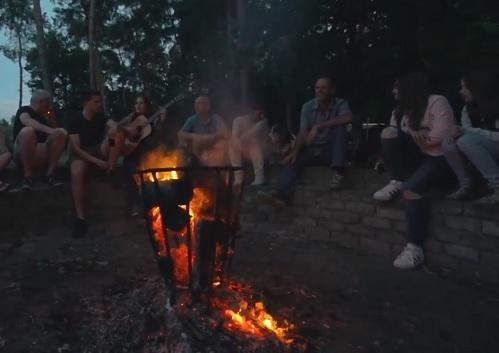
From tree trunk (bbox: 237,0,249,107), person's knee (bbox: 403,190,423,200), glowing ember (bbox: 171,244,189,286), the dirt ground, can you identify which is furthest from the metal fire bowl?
tree trunk (bbox: 237,0,249,107)

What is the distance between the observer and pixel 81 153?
5.86 metres

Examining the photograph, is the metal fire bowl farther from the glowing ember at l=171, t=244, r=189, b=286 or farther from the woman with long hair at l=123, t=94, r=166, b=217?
the woman with long hair at l=123, t=94, r=166, b=217

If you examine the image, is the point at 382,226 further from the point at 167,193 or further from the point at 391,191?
the point at 167,193

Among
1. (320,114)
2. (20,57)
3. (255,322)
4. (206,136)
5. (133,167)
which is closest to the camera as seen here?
(255,322)

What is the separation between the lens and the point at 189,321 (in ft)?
9.39

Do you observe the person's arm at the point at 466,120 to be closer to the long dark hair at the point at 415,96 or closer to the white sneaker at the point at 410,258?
the long dark hair at the point at 415,96

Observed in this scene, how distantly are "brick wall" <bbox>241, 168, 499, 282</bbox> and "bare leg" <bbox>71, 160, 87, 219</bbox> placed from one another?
7.26ft

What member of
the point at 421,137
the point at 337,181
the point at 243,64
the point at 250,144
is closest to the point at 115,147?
the point at 250,144

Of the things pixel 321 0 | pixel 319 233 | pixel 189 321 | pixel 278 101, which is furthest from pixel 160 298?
pixel 278 101

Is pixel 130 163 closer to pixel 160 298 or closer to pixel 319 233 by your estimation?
pixel 319 233

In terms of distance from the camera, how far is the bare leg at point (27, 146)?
5.61 meters

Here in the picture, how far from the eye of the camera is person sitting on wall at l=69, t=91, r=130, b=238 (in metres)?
5.74

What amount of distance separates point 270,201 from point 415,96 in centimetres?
222

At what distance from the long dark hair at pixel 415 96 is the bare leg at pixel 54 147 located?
14.3ft
